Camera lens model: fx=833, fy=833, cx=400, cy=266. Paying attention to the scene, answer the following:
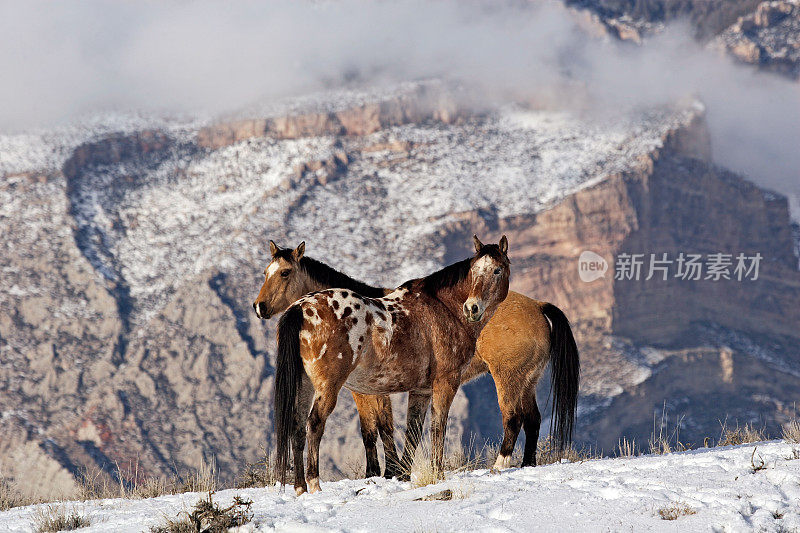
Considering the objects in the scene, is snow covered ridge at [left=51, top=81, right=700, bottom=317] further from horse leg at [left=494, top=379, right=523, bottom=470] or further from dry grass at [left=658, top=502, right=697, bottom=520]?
dry grass at [left=658, top=502, right=697, bottom=520]

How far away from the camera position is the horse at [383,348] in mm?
9227

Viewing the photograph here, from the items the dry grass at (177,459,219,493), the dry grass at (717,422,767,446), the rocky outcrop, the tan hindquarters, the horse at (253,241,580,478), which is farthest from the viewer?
the rocky outcrop

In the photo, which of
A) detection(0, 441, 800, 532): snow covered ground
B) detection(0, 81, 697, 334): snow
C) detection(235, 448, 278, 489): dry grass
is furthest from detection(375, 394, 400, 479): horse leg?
detection(0, 81, 697, 334): snow

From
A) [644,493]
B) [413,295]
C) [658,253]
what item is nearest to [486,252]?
[413,295]

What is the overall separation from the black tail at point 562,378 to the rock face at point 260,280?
413 ft

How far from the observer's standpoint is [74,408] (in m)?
142

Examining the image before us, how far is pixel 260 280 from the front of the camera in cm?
15238

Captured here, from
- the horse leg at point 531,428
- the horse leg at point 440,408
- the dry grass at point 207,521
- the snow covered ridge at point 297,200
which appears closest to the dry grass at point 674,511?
the horse leg at point 440,408

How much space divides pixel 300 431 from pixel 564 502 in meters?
3.31

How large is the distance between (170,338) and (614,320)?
88520 millimetres

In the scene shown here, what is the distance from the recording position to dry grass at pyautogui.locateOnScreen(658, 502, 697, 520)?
7075 millimetres

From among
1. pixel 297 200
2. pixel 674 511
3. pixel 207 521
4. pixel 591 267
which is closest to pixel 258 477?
pixel 207 521

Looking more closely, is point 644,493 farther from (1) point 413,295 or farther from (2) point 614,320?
(2) point 614,320

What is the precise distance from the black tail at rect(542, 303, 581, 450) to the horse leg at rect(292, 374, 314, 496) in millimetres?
4348
